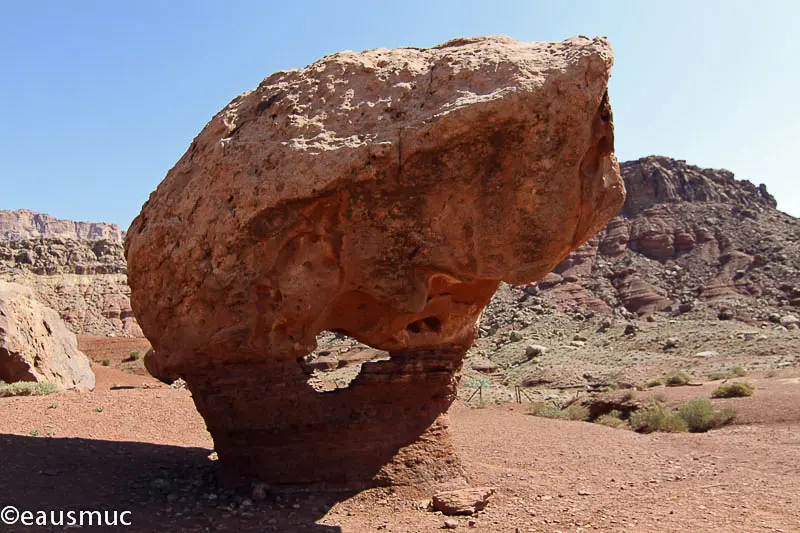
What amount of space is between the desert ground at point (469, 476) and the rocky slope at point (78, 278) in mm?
36120

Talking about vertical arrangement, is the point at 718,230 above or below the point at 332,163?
above

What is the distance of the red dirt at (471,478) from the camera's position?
5.75 metres

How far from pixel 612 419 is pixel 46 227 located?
560ft

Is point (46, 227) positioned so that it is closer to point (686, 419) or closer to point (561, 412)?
point (561, 412)

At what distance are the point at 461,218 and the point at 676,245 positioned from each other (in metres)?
50.1

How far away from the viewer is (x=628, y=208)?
57406 millimetres

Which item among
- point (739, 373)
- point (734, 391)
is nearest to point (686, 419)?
point (734, 391)

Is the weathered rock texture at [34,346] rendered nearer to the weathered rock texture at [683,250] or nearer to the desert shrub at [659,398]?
the desert shrub at [659,398]

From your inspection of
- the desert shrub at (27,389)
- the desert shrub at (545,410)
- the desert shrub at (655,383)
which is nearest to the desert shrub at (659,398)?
the desert shrub at (545,410)

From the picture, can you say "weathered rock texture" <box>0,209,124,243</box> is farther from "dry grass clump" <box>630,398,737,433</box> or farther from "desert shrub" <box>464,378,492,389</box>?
"dry grass clump" <box>630,398,737,433</box>

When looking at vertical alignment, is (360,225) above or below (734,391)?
above

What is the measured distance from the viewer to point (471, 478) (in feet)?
24.8

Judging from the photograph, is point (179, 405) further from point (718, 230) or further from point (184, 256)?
point (718, 230)

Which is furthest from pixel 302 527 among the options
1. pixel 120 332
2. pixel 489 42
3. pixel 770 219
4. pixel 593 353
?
pixel 770 219
